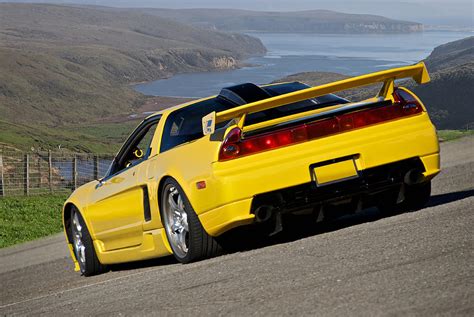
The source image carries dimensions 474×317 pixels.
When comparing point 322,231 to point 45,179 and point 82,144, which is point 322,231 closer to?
point 45,179

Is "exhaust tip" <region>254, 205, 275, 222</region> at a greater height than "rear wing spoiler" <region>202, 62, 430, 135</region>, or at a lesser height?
lesser

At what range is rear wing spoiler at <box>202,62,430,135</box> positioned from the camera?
718 centimetres

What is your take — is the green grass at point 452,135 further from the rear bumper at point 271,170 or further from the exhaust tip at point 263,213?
the exhaust tip at point 263,213

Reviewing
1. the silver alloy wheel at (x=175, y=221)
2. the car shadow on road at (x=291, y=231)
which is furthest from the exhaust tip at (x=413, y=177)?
the silver alloy wheel at (x=175, y=221)

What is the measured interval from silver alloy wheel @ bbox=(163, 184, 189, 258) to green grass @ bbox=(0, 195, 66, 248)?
11910 millimetres

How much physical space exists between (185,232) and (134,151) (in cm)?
173

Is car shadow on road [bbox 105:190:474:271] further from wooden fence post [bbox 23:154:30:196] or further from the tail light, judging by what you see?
wooden fence post [bbox 23:154:30:196]

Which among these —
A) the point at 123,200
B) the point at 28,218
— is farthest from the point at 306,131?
the point at 28,218

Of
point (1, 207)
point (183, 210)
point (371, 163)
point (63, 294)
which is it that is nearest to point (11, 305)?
point (63, 294)

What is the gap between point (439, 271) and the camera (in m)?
5.27

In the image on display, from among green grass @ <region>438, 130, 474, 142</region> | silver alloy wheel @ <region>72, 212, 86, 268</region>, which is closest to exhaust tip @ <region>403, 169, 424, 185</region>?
silver alloy wheel @ <region>72, 212, 86, 268</region>

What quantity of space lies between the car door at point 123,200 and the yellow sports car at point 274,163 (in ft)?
0.10

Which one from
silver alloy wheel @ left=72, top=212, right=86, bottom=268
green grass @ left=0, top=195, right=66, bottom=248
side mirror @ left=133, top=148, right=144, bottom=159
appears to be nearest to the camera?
side mirror @ left=133, top=148, right=144, bottom=159

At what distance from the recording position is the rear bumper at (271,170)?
284 inches
